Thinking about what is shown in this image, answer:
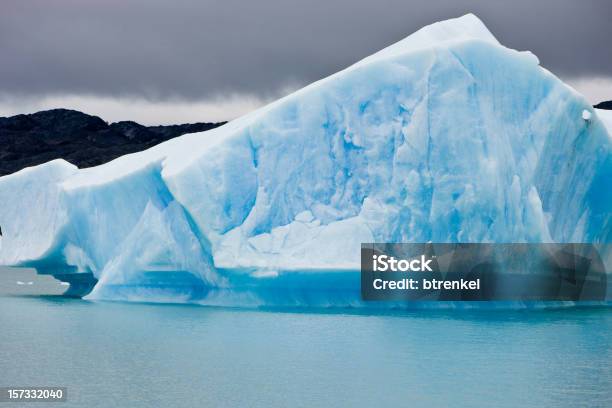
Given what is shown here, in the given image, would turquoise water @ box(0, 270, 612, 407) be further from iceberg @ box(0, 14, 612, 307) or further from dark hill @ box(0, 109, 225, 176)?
dark hill @ box(0, 109, 225, 176)

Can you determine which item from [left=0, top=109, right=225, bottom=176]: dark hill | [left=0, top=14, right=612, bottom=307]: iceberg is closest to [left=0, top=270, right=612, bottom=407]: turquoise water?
[left=0, top=14, right=612, bottom=307]: iceberg

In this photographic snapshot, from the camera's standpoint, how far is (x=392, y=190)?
1520 cm

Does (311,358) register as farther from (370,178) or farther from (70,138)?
(70,138)

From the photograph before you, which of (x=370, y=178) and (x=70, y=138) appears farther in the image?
(x=70, y=138)

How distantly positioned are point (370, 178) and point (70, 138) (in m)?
52.7

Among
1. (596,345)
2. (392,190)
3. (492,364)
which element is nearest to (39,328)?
(392,190)

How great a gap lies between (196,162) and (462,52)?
15.6 feet

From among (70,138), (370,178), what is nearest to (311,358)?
(370,178)

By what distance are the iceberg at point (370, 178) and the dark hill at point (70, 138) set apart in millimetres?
43536

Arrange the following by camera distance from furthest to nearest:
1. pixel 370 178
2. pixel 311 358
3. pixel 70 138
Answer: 1. pixel 70 138
2. pixel 370 178
3. pixel 311 358

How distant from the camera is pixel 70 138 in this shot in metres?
65.1

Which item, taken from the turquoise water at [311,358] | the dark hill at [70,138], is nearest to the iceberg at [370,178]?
the turquoise water at [311,358]

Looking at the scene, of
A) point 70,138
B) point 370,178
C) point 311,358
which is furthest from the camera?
point 70,138

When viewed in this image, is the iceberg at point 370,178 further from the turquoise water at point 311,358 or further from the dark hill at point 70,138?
the dark hill at point 70,138
